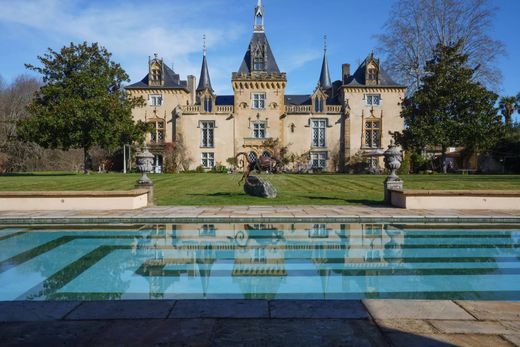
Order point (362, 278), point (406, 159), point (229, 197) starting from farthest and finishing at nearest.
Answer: point (406, 159) → point (229, 197) → point (362, 278)

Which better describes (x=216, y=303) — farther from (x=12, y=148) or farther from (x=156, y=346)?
(x=12, y=148)

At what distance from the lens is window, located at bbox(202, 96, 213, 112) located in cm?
3797

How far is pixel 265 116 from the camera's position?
37.8m

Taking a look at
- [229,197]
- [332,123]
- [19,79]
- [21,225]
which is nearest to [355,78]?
[332,123]

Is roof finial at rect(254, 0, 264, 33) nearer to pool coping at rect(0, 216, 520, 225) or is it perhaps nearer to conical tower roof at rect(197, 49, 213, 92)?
conical tower roof at rect(197, 49, 213, 92)

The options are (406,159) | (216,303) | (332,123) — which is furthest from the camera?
(332,123)

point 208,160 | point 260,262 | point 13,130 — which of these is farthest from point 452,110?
point 13,130

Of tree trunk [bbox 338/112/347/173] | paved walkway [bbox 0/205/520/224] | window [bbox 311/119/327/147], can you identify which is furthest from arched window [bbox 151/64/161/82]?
→ paved walkway [bbox 0/205/520/224]

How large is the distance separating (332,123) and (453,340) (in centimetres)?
3636

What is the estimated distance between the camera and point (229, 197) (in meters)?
14.3

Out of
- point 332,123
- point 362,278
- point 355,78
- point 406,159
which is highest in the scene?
point 355,78

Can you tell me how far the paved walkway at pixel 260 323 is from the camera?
2.82m

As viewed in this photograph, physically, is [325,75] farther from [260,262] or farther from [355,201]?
[260,262]

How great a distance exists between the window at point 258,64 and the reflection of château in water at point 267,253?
31673 millimetres
